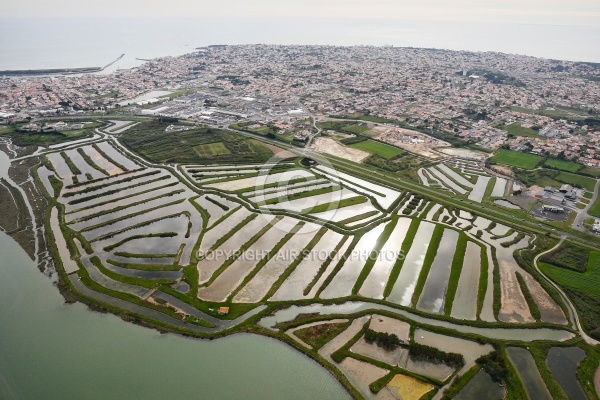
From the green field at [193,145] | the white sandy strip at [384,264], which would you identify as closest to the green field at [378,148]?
the green field at [193,145]

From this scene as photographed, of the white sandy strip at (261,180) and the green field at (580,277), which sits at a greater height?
the white sandy strip at (261,180)

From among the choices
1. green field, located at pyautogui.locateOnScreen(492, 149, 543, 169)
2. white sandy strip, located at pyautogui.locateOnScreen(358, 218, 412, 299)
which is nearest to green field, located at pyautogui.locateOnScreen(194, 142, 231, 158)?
white sandy strip, located at pyautogui.locateOnScreen(358, 218, 412, 299)

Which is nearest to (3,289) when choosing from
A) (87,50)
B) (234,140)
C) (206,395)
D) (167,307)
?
(167,307)

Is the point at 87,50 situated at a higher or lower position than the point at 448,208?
higher

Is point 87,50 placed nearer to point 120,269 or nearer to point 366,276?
point 120,269

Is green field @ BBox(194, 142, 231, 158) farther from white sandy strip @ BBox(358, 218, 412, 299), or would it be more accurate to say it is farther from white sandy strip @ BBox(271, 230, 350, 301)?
white sandy strip @ BBox(358, 218, 412, 299)

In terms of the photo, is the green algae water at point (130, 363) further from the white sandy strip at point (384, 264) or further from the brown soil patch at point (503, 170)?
the brown soil patch at point (503, 170)

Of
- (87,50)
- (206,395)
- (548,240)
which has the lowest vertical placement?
(206,395)

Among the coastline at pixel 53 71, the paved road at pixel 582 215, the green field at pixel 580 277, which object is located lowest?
the green field at pixel 580 277

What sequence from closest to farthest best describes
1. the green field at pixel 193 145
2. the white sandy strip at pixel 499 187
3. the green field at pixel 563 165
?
the white sandy strip at pixel 499 187 < the green field at pixel 193 145 < the green field at pixel 563 165
